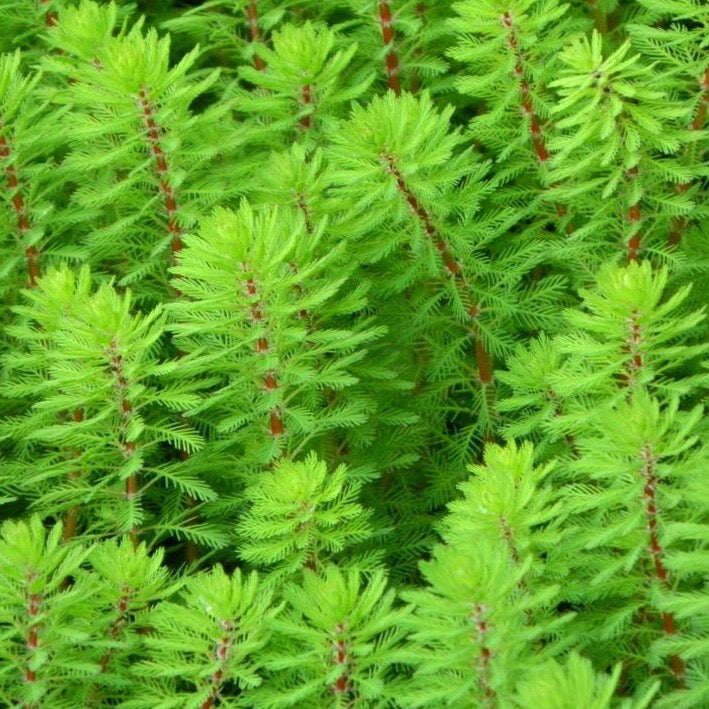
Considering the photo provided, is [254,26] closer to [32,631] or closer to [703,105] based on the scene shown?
[703,105]

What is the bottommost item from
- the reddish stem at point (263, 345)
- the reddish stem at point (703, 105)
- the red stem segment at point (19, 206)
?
the reddish stem at point (263, 345)

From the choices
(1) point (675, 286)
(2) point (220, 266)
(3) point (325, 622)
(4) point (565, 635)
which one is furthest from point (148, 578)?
(1) point (675, 286)

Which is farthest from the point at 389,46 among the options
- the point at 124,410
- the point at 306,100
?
the point at 124,410

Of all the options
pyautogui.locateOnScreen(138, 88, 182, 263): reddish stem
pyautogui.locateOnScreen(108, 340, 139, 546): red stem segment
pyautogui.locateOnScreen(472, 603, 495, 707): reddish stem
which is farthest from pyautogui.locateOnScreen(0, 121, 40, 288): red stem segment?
pyautogui.locateOnScreen(472, 603, 495, 707): reddish stem

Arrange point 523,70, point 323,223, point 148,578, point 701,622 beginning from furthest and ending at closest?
1. point 523,70
2. point 323,223
3. point 148,578
4. point 701,622

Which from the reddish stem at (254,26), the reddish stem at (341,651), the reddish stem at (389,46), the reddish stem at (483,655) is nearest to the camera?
the reddish stem at (483,655)

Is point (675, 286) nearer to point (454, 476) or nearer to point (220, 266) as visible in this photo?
point (454, 476)

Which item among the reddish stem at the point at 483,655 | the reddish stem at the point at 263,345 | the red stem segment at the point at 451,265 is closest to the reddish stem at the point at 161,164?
the reddish stem at the point at 263,345

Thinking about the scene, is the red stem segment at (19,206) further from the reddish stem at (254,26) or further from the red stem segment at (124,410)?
the reddish stem at (254,26)
